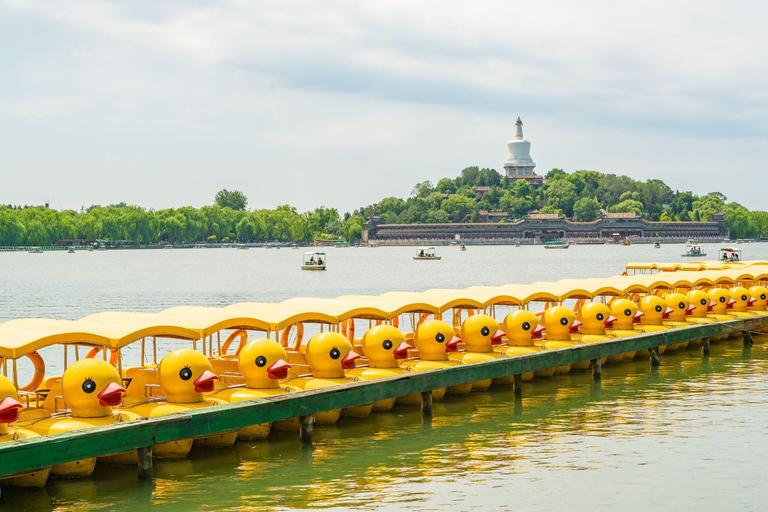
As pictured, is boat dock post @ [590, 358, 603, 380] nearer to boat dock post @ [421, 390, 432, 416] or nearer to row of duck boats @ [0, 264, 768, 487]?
row of duck boats @ [0, 264, 768, 487]

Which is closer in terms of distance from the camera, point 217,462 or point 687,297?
point 217,462

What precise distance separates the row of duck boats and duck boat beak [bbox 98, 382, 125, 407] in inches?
0.6

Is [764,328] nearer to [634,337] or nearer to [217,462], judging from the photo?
[634,337]

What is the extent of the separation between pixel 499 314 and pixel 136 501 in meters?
40.9

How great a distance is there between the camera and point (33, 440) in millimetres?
15164

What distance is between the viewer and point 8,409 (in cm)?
1543

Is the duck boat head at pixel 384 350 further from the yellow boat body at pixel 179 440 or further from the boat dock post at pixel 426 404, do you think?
the yellow boat body at pixel 179 440

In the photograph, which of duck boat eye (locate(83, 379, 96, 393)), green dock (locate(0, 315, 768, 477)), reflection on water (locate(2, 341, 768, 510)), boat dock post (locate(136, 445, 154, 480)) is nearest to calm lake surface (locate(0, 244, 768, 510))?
reflection on water (locate(2, 341, 768, 510))

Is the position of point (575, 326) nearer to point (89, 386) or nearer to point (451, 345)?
point (451, 345)

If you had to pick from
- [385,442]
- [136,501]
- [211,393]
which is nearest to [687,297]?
[385,442]

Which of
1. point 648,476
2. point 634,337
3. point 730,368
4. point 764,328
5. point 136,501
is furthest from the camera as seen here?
point 764,328

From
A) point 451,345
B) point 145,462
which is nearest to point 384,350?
point 451,345

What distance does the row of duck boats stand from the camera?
1680cm

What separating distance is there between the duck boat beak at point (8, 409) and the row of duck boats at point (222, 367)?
2 centimetres
